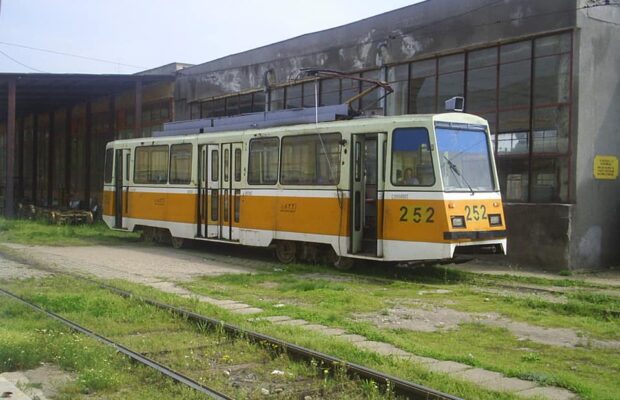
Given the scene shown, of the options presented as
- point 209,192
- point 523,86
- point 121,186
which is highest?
point 523,86

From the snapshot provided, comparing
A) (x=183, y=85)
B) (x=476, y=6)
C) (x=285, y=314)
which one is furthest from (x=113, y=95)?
(x=285, y=314)

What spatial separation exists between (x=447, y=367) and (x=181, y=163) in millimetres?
12655

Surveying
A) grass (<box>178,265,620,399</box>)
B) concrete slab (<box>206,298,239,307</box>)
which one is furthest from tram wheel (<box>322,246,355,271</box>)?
concrete slab (<box>206,298,239,307</box>)

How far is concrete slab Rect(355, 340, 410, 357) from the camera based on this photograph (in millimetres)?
6938

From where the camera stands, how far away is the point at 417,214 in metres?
12.1

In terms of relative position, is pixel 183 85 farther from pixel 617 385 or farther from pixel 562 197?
pixel 617 385

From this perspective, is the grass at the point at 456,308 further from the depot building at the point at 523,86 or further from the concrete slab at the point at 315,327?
the depot building at the point at 523,86

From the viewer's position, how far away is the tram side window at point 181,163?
1755 cm

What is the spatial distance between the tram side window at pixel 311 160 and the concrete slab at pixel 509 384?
7774 mm

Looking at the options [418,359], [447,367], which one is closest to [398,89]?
[418,359]

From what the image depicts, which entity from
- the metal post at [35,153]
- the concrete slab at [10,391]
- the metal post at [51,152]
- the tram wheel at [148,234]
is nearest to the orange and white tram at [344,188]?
the tram wheel at [148,234]

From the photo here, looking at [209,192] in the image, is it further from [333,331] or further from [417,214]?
[333,331]

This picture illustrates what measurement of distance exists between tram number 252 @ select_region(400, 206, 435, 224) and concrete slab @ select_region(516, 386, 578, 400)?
20.5ft

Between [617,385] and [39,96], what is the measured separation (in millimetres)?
33891
